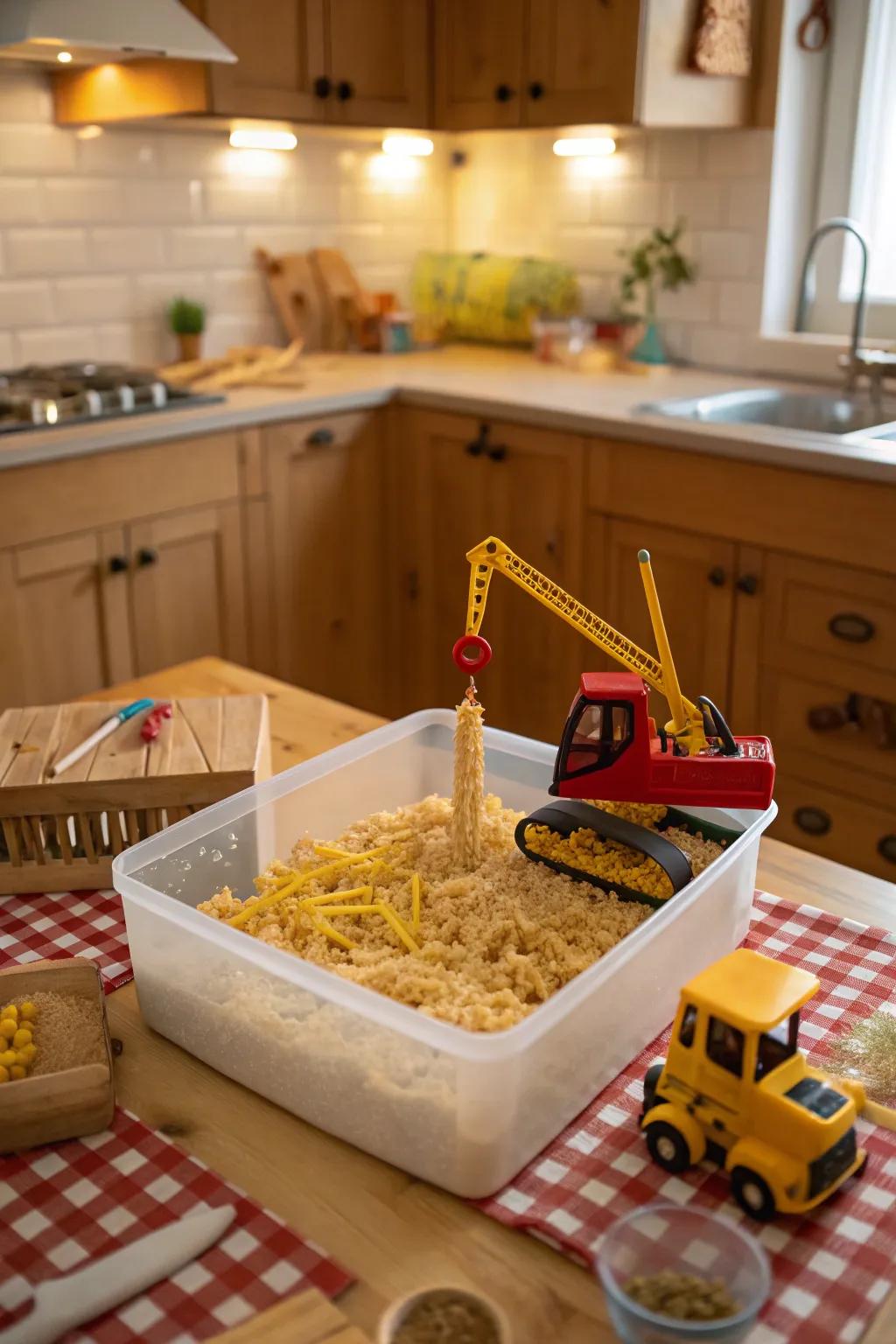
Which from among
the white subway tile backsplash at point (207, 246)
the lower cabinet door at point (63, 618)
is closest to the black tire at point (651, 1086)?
the lower cabinet door at point (63, 618)

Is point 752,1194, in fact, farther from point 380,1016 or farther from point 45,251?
point 45,251

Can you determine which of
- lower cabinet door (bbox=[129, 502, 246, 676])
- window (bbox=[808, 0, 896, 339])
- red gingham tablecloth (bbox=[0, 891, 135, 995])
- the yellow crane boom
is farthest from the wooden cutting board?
window (bbox=[808, 0, 896, 339])

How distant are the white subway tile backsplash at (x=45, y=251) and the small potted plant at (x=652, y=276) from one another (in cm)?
138

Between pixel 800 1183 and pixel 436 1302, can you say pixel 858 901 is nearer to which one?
pixel 800 1183

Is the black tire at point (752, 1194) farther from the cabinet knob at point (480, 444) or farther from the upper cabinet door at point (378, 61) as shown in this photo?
the upper cabinet door at point (378, 61)

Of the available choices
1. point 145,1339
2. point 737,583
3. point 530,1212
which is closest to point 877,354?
point 737,583

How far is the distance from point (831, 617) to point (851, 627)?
0.05 meters

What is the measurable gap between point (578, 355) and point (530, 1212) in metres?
2.85

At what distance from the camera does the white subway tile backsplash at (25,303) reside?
9.78 ft

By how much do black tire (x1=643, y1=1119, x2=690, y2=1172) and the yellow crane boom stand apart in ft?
1.02

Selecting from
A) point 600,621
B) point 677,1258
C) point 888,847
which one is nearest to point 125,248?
point 888,847

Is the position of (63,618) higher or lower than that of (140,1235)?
lower

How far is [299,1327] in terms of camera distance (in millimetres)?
714

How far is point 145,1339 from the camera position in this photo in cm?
72
